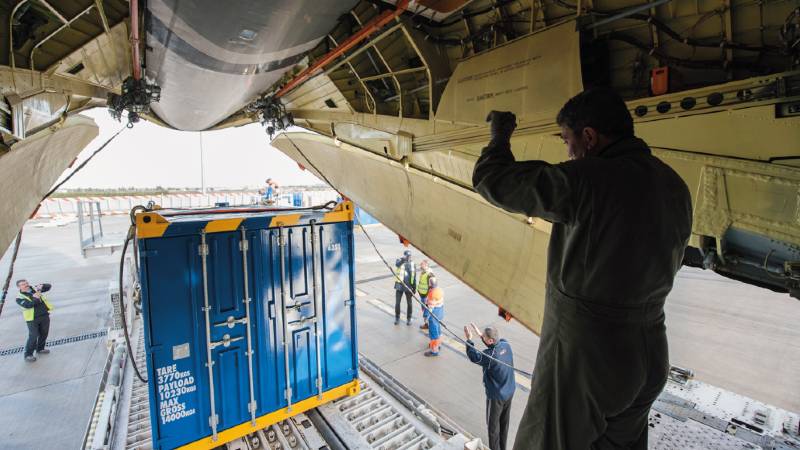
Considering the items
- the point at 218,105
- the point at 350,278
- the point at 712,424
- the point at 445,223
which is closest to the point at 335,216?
the point at 350,278

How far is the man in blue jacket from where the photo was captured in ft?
14.1

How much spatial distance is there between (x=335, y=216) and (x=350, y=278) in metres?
0.76

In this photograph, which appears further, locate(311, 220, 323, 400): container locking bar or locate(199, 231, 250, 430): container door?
locate(311, 220, 323, 400): container locking bar

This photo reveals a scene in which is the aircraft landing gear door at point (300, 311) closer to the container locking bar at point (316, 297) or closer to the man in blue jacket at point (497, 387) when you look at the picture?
→ the container locking bar at point (316, 297)

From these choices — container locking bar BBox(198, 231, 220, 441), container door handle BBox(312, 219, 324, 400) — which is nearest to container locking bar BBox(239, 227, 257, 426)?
container locking bar BBox(198, 231, 220, 441)

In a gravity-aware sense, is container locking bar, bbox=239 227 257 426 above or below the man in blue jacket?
above

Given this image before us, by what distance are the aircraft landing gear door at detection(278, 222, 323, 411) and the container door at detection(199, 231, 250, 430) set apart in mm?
394

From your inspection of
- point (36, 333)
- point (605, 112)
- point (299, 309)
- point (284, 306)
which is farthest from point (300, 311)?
point (36, 333)

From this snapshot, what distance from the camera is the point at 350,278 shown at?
14.3ft

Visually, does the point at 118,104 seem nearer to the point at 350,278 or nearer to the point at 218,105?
the point at 218,105

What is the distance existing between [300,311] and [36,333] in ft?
19.8

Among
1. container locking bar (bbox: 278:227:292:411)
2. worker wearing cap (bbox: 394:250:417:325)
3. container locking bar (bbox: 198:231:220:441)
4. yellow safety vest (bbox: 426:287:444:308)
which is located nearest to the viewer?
container locking bar (bbox: 198:231:220:441)

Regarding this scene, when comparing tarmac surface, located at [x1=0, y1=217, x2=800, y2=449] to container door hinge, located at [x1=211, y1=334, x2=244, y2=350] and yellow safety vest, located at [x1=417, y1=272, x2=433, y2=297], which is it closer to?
yellow safety vest, located at [x1=417, y1=272, x2=433, y2=297]

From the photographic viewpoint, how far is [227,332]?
3.55 m
